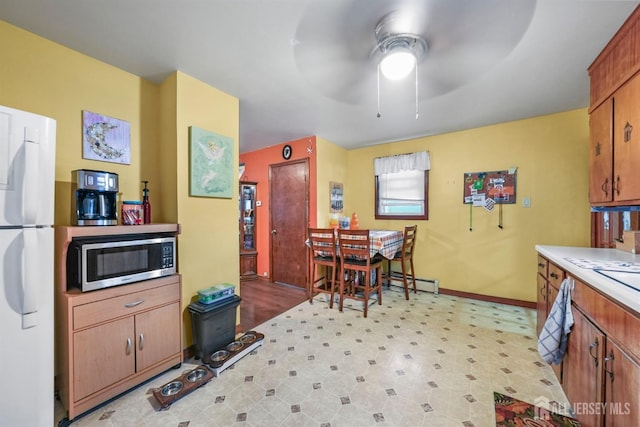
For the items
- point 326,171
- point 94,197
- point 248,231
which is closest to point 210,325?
point 94,197

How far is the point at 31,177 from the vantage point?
1.15m

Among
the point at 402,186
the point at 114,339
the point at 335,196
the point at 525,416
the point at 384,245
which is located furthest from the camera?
the point at 335,196

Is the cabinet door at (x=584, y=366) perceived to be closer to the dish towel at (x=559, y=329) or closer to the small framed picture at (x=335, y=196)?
the dish towel at (x=559, y=329)

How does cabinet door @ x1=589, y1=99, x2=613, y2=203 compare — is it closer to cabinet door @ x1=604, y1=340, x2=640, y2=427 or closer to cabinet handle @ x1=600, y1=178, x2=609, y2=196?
cabinet handle @ x1=600, y1=178, x2=609, y2=196

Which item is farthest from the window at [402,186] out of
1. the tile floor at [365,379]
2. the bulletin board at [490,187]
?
the tile floor at [365,379]

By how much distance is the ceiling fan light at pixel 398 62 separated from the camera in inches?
63.3

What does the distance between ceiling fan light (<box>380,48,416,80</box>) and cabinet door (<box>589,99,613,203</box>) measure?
1.46 meters

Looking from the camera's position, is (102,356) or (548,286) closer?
(102,356)

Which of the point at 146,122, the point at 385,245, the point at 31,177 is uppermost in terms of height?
the point at 146,122

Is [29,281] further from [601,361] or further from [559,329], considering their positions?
[559,329]

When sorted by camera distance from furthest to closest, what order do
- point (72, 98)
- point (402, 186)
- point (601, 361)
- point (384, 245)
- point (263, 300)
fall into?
point (402, 186)
point (263, 300)
point (384, 245)
point (72, 98)
point (601, 361)

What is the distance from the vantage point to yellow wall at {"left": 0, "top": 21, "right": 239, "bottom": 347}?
160 cm

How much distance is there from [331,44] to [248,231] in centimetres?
350

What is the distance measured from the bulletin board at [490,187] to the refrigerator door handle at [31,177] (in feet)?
13.6
